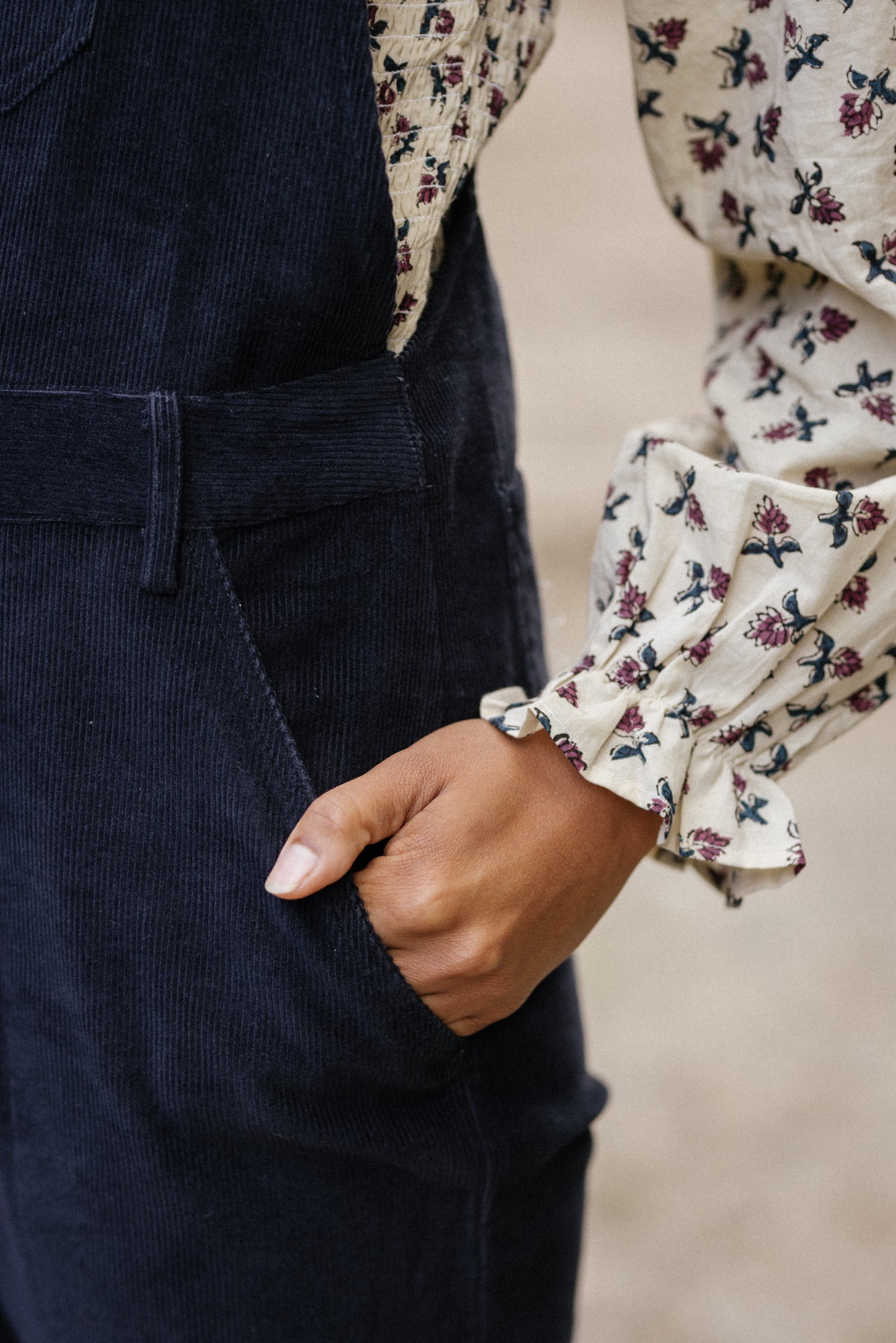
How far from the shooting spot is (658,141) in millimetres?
821

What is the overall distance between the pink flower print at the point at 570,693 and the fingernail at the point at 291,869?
0.17 m

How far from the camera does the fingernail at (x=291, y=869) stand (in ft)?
2.00

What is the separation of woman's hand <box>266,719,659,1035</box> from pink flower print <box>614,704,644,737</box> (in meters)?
0.04

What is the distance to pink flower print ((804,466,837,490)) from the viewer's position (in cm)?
75

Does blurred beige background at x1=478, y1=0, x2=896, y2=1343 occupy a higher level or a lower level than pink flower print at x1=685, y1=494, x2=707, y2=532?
lower

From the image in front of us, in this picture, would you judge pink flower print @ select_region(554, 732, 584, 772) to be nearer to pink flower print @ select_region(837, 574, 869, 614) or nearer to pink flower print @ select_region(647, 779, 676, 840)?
pink flower print @ select_region(647, 779, 676, 840)

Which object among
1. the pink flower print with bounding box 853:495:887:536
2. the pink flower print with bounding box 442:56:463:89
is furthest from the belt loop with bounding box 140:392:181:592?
the pink flower print with bounding box 853:495:887:536

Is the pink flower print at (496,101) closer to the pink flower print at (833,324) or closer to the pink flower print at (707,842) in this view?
the pink flower print at (833,324)

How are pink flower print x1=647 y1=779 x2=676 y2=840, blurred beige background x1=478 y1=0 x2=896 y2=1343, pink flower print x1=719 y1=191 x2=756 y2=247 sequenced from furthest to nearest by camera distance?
blurred beige background x1=478 y1=0 x2=896 y2=1343, pink flower print x1=719 y1=191 x2=756 y2=247, pink flower print x1=647 y1=779 x2=676 y2=840

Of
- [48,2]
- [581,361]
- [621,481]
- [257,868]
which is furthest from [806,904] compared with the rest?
[581,361]

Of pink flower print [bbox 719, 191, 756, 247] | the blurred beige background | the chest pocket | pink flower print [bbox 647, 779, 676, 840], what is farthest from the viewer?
the blurred beige background

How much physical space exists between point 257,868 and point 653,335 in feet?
12.5

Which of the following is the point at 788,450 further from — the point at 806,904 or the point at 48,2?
the point at 806,904

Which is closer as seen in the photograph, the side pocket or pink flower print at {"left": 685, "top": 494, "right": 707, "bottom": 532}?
the side pocket
